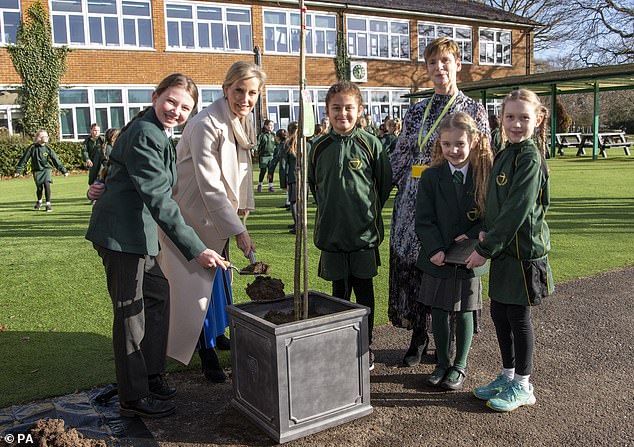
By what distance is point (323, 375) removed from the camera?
323 cm

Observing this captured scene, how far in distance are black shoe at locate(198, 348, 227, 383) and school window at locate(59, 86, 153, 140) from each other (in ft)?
82.4

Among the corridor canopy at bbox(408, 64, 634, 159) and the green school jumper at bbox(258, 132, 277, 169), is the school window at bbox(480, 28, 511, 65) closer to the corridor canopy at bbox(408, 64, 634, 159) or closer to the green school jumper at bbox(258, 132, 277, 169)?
the corridor canopy at bbox(408, 64, 634, 159)

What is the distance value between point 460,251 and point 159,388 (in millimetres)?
2030

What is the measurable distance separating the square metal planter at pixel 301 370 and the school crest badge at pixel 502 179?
1.09m

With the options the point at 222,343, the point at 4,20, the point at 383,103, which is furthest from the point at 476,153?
the point at 383,103

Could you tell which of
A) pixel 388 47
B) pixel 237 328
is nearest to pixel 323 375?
pixel 237 328

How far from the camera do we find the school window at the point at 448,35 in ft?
121

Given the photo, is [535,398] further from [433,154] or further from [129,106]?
[129,106]

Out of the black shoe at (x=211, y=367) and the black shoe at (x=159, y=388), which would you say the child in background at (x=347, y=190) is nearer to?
the black shoe at (x=211, y=367)

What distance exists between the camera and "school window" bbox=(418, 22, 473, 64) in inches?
1452

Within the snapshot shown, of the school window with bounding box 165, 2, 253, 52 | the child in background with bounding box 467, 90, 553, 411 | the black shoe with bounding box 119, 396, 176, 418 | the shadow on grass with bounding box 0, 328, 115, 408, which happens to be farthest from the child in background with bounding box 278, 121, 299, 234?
the school window with bounding box 165, 2, 253, 52

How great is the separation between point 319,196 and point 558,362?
2.03 metres

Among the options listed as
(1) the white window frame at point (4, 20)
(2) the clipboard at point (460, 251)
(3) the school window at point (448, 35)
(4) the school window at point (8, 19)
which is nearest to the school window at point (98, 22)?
(1) the white window frame at point (4, 20)

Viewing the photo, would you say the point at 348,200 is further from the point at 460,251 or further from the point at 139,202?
the point at 139,202
